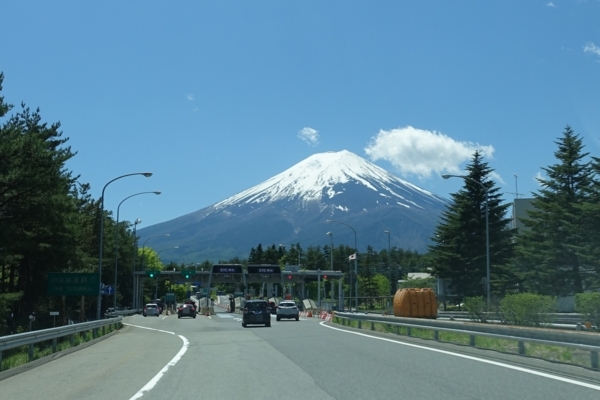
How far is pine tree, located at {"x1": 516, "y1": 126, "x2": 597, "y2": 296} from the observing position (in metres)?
53.0

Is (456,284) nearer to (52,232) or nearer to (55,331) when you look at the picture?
(52,232)

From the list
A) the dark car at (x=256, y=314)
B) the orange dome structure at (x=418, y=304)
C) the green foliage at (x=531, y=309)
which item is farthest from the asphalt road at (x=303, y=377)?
the orange dome structure at (x=418, y=304)

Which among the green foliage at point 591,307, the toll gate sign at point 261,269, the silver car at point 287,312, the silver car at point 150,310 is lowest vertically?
the silver car at point 150,310

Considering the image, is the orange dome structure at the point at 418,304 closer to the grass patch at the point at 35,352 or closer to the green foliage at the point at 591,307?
the green foliage at the point at 591,307

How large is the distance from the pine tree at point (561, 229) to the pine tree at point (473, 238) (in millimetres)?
9275

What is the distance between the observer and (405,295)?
43.1 m

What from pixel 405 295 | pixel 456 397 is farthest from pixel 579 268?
pixel 456 397

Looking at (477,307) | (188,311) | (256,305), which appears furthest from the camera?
(188,311)

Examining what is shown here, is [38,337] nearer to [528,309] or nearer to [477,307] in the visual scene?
[528,309]

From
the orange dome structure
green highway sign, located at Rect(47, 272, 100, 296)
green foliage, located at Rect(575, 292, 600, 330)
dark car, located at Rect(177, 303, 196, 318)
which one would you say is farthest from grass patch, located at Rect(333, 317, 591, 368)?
dark car, located at Rect(177, 303, 196, 318)

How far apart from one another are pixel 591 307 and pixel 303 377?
1972cm

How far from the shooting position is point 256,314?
4025 centimetres

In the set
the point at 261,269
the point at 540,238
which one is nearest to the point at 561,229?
the point at 540,238

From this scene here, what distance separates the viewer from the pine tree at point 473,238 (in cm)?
6719
